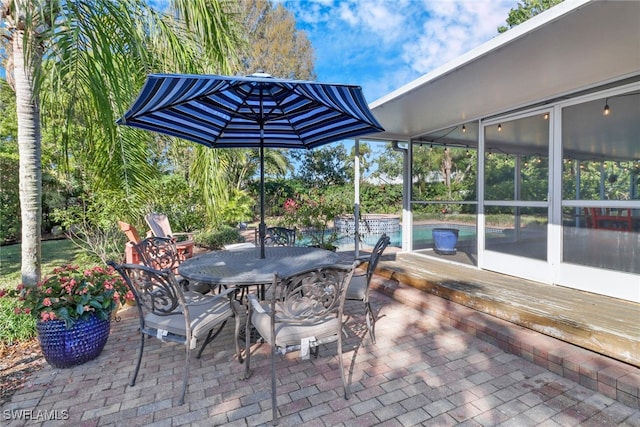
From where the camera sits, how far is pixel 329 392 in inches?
86.8

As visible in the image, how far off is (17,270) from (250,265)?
627 cm

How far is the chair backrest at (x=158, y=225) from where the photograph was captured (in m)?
5.90

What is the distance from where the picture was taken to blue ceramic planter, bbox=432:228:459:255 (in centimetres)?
566

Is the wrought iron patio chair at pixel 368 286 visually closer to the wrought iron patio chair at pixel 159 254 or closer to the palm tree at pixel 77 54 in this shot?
the wrought iron patio chair at pixel 159 254

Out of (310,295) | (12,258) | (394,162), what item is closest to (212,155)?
(310,295)

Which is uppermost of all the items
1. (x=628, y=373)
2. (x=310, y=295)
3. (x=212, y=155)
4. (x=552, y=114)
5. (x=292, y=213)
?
(x=552, y=114)

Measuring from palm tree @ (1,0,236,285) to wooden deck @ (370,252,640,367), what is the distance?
12.6ft

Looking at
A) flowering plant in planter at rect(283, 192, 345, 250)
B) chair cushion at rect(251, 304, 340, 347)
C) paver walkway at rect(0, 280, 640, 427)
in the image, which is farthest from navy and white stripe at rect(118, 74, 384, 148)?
flowering plant in planter at rect(283, 192, 345, 250)

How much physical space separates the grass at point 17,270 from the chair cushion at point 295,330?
2432 millimetres

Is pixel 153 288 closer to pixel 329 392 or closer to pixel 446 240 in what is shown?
pixel 329 392

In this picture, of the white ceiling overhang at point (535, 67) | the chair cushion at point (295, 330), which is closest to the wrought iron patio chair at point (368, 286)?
the chair cushion at point (295, 330)

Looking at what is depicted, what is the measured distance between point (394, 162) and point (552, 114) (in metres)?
15.2

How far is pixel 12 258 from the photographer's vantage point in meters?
7.34

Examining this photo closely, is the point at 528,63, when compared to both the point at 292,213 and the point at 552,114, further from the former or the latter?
the point at 292,213
